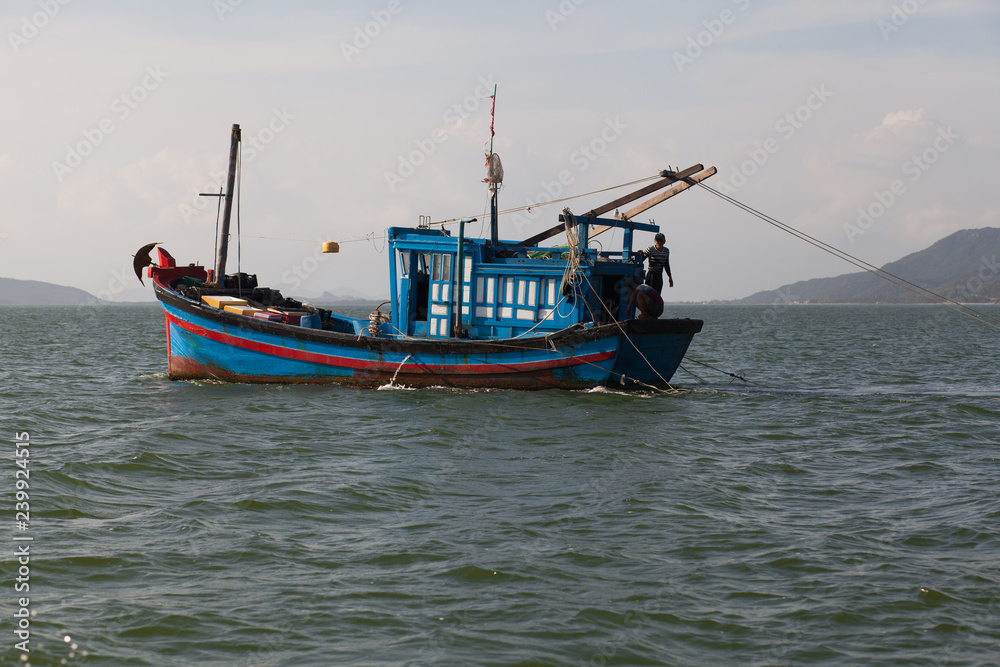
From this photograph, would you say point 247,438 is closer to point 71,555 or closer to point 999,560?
point 71,555

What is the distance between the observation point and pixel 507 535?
27.5ft

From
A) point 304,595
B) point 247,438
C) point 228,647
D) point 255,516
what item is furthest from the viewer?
point 247,438

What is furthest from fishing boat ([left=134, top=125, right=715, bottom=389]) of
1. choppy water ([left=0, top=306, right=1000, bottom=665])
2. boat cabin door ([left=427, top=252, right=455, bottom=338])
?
choppy water ([left=0, top=306, right=1000, bottom=665])

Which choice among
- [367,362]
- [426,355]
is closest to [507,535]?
[426,355]

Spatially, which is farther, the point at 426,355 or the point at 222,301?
the point at 222,301

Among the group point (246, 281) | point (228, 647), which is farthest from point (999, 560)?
point (246, 281)

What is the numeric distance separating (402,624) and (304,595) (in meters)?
0.98

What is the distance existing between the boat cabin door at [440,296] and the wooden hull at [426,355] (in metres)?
0.53

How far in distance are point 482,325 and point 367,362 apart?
A: 8.58ft

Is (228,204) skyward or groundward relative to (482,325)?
skyward

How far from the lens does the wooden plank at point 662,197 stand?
1794 centimetres

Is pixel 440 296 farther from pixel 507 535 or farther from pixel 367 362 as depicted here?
pixel 507 535

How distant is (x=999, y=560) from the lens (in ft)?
25.7

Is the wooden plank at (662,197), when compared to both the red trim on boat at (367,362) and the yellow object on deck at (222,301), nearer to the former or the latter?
the red trim on boat at (367,362)
